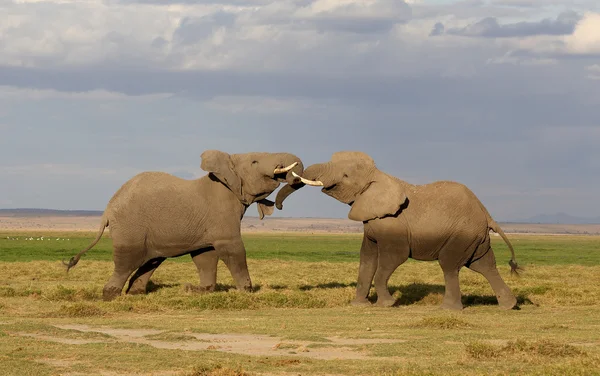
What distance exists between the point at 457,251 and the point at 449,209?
94cm

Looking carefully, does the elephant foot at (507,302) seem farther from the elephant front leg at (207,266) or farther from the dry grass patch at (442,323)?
the elephant front leg at (207,266)

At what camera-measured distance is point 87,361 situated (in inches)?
576

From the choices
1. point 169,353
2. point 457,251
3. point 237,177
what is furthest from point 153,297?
point 169,353

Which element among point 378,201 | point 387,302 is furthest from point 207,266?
point 378,201

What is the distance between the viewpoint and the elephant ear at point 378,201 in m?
22.7

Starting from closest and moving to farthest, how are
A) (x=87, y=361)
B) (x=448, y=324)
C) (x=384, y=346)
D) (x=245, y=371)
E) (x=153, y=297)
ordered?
(x=245, y=371), (x=87, y=361), (x=384, y=346), (x=448, y=324), (x=153, y=297)

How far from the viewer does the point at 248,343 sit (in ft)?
55.4

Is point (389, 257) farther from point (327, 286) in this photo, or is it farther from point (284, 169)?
point (327, 286)

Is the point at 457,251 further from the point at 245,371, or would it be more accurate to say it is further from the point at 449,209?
the point at 245,371

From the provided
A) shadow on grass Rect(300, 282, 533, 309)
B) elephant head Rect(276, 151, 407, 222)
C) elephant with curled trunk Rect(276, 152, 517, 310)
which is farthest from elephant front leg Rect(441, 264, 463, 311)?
elephant head Rect(276, 151, 407, 222)

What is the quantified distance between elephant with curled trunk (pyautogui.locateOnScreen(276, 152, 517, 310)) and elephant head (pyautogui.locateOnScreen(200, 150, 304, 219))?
977 mm

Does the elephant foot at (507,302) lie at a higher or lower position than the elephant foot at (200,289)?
lower

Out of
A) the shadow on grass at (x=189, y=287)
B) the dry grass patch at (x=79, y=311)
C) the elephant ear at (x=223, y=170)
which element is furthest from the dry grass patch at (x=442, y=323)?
the shadow on grass at (x=189, y=287)

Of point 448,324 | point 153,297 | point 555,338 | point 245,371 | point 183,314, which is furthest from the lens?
point 153,297
